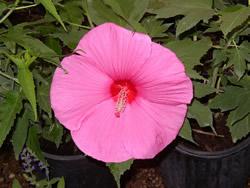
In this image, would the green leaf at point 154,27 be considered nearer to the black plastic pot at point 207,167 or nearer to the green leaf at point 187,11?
the green leaf at point 187,11

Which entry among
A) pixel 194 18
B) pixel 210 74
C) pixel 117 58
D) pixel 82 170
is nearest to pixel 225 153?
pixel 210 74

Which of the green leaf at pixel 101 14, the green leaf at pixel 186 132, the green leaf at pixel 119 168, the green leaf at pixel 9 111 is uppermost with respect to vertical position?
the green leaf at pixel 101 14

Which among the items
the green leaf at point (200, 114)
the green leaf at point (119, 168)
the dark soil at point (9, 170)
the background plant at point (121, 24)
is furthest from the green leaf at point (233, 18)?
the dark soil at point (9, 170)

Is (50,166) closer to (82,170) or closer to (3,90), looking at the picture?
(82,170)

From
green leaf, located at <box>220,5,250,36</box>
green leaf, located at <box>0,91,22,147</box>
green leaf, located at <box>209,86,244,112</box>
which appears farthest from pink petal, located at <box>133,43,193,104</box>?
green leaf, located at <box>209,86,244,112</box>

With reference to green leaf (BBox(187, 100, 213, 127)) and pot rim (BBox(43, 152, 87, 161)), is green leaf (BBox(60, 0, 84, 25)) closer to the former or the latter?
green leaf (BBox(187, 100, 213, 127))

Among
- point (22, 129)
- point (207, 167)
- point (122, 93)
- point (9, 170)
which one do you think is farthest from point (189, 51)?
point (9, 170)

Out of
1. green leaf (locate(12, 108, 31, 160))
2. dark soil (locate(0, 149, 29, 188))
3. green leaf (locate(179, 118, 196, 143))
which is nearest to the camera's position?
green leaf (locate(179, 118, 196, 143))
